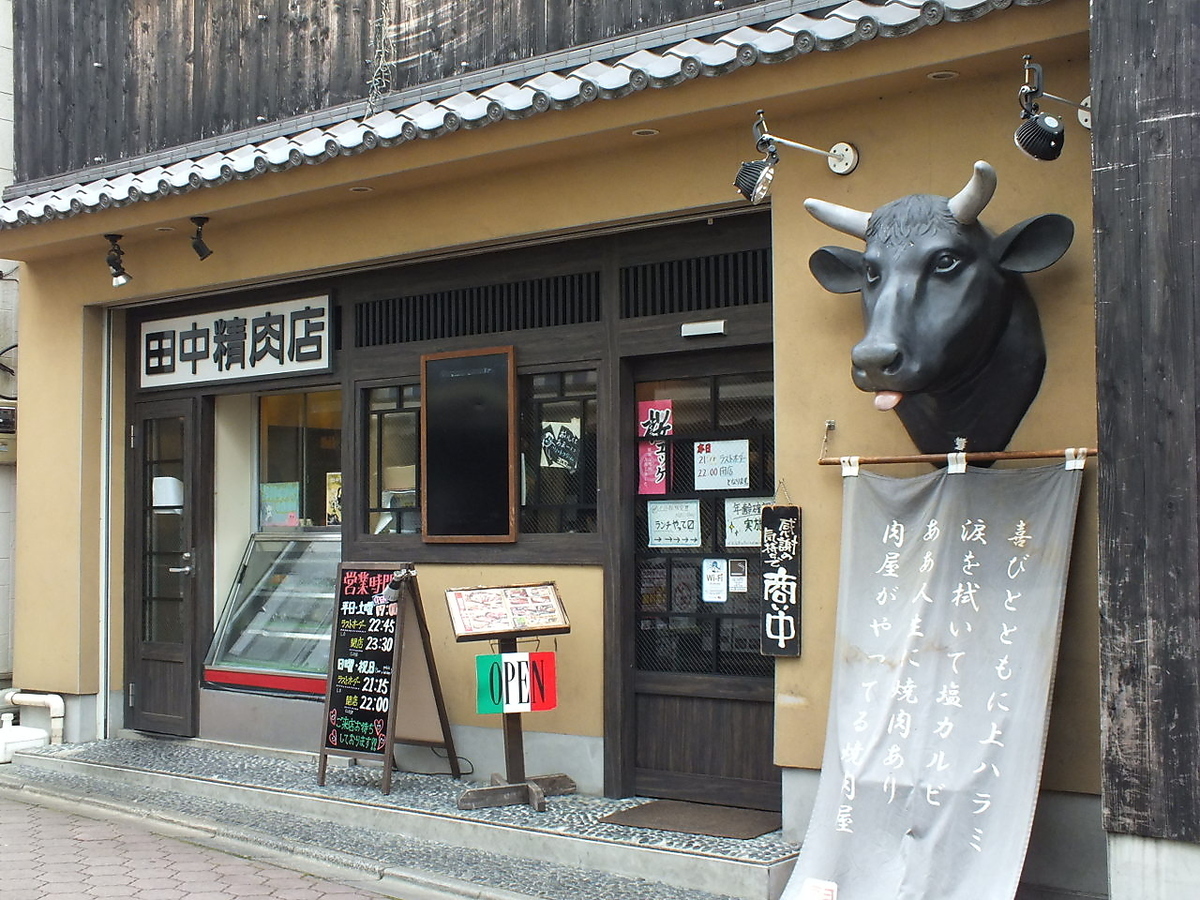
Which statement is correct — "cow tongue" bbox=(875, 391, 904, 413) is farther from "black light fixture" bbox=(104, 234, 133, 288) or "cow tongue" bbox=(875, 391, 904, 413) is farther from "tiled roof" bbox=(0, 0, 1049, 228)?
"black light fixture" bbox=(104, 234, 133, 288)

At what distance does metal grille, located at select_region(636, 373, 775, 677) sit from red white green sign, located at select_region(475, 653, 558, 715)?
72 cm

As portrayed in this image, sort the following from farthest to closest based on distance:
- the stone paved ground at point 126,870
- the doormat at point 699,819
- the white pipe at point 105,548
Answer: the white pipe at point 105,548
the doormat at point 699,819
the stone paved ground at point 126,870

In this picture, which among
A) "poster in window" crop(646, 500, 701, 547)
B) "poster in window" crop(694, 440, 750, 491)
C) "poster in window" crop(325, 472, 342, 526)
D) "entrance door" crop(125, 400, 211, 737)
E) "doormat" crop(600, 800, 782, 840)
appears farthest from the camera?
"entrance door" crop(125, 400, 211, 737)

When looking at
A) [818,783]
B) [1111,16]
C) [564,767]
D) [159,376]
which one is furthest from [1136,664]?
[159,376]

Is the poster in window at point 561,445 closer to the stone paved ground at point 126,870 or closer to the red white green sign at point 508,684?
the red white green sign at point 508,684

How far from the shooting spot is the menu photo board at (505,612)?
25.6ft

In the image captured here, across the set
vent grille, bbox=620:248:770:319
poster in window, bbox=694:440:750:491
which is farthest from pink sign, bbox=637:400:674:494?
vent grille, bbox=620:248:770:319

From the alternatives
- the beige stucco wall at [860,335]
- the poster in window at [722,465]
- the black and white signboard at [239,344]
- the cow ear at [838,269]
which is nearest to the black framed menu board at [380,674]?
the black and white signboard at [239,344]

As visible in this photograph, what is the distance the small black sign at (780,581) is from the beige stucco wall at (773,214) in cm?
8

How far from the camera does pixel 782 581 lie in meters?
7.11

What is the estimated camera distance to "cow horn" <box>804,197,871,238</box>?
Result: 21.7 feet

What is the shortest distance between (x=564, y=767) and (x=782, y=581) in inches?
87.7

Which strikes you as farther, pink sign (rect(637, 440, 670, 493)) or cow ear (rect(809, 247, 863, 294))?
pink sign (rect(637, 440, 670, 493))

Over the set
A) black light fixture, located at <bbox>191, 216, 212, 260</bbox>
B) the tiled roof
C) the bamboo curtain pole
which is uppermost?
the tiled roof
